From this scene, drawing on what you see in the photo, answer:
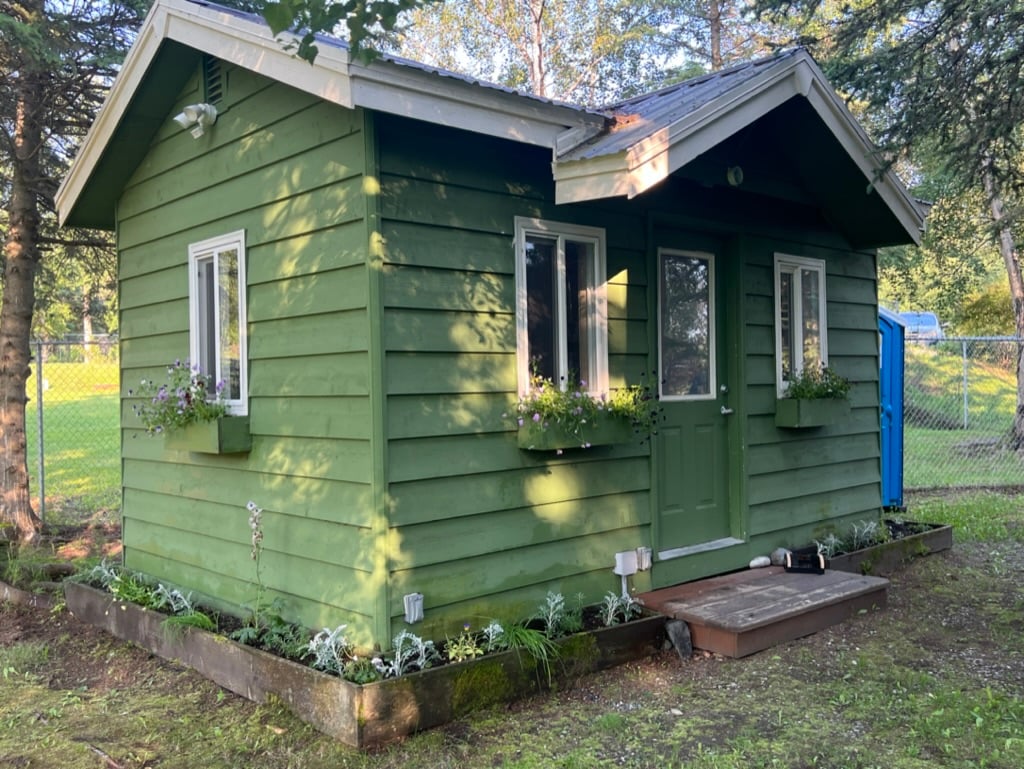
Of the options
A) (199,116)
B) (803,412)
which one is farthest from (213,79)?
(803,412)

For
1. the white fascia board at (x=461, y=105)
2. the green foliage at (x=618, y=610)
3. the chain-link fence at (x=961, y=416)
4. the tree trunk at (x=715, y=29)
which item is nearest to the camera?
the white fascia board at (x=461, y=105)

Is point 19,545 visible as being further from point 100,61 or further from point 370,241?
point 370,241

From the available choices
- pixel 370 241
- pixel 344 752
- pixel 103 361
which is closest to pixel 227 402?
pixel 370 241

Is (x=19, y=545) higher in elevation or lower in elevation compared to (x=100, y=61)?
lower

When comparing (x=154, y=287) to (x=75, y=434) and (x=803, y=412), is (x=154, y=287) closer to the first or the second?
(x=803, y=412)

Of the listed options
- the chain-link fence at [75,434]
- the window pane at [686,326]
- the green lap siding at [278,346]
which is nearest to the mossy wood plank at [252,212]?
the green lap siding at [278,346]

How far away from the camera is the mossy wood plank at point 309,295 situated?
389cm

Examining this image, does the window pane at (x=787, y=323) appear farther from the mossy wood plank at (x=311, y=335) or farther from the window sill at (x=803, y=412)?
the mossy wood plank at (x=311, y=335)

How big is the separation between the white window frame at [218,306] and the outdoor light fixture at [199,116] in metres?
0.72

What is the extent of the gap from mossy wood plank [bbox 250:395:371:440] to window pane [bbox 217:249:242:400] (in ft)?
0.95

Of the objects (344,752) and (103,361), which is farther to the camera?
(103,361)

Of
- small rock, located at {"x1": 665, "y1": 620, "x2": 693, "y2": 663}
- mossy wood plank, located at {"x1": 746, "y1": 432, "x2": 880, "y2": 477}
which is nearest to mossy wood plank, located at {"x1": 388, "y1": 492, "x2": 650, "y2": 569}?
small rock, located at {"x1": 665, "y1": 620, "x2": 693, "y2": 663}

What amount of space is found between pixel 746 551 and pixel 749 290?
1861mm

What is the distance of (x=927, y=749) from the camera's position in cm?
335
